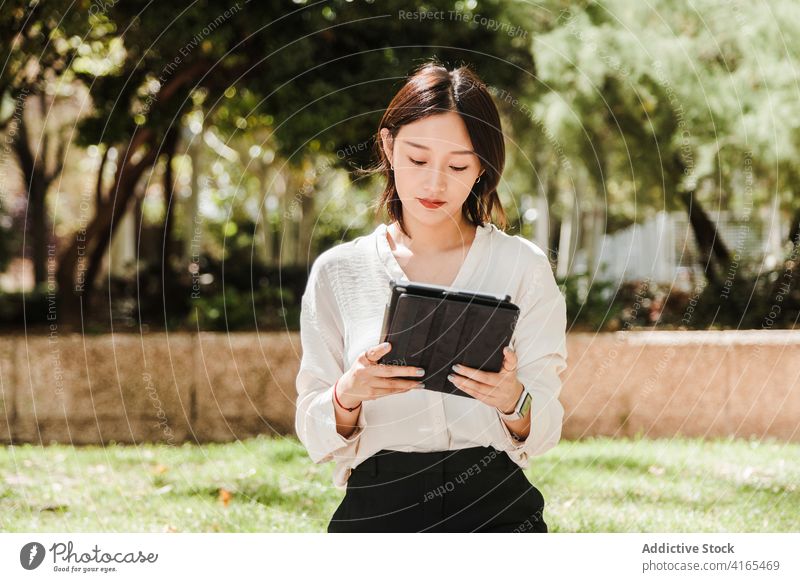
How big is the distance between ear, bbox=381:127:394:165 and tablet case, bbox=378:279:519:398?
538 millimetres

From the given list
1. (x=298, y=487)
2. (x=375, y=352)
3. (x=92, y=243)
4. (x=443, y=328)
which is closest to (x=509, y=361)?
(x=443, y=328)

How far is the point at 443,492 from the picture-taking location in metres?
2.29

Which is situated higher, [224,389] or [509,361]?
[509,361]

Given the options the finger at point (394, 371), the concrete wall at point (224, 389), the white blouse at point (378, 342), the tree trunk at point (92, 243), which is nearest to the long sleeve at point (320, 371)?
the white blouse at point (378, 342)

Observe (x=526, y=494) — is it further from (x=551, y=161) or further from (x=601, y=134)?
(x=551, y=161)

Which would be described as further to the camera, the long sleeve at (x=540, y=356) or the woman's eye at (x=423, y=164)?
the woman's eye at (x=423, y=164)

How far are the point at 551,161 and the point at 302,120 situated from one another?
543 centimetres

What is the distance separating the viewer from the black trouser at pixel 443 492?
7.47ft

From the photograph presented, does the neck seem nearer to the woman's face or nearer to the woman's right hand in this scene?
the woman's face

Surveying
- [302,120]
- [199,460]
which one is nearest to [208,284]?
[302,120]

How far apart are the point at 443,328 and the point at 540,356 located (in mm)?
337

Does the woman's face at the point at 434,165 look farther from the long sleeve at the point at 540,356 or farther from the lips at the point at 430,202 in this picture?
the long sleeve at the point at 540,356

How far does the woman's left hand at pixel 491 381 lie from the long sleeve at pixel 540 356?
0.11 metres

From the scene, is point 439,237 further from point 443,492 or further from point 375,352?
point 443,492
